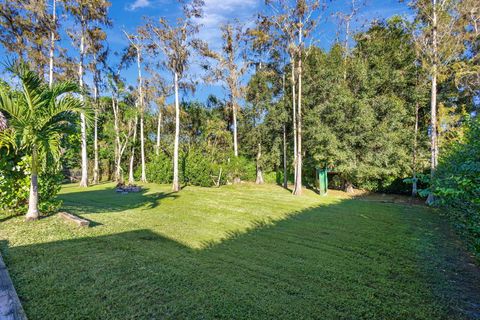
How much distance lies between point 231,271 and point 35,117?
172 inches

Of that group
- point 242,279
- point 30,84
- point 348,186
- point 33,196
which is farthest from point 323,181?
point 30,84

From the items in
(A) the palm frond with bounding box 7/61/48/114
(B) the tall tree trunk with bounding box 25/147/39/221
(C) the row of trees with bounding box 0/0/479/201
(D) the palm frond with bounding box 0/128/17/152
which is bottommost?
(B) the tall tree trunk with bounding box 25/147/39/221

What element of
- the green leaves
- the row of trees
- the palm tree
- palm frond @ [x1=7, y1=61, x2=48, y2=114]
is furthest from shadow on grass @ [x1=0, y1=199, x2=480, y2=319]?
the row of trees

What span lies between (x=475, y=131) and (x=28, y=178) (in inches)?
289

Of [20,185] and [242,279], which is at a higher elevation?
[20,185]

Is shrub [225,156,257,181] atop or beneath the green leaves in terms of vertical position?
beneath

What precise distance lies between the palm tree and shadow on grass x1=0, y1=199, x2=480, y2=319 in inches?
69.0

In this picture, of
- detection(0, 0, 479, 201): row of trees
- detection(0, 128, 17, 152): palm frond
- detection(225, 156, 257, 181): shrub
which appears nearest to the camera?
detection(0, 128, 17, 152): palm frond

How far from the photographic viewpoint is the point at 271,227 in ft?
18.8

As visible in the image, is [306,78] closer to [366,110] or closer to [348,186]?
[366,110]

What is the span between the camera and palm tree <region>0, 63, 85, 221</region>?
434 centimetres

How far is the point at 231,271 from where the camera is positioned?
3113mm

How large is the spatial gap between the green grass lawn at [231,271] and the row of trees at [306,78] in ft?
25.4

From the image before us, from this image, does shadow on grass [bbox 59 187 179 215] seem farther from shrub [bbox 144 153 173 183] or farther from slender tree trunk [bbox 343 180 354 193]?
slender tree trunk [bbox 343 180 354 193]
